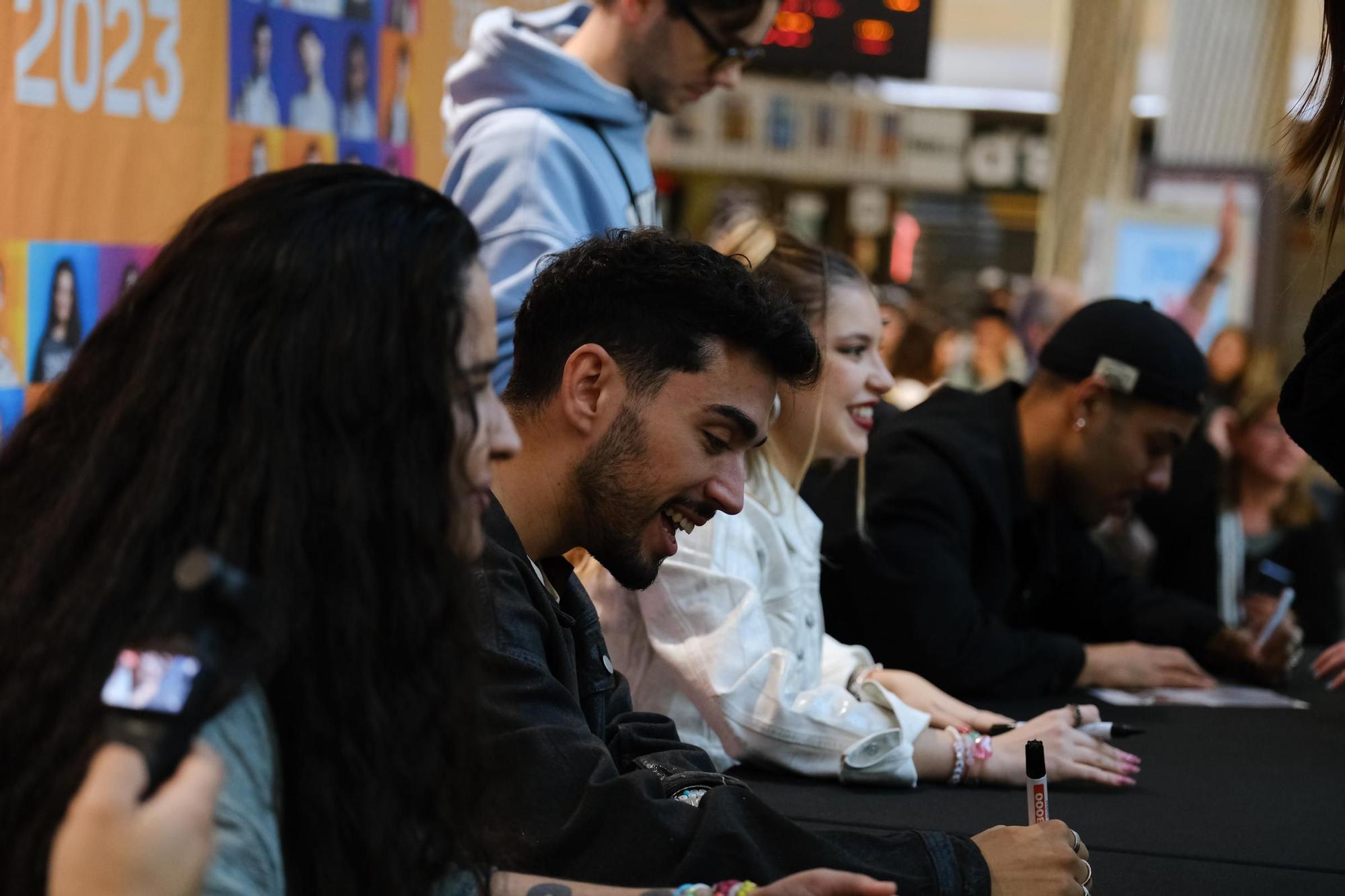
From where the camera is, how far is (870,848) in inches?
60.0

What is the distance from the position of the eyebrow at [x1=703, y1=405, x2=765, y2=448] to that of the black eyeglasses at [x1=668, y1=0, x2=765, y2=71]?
1157 millimetres

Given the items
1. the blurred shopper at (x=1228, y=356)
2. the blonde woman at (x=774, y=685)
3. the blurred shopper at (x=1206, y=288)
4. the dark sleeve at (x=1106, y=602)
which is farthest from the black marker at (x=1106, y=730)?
the blurred shopper at (x=1228, y=356)

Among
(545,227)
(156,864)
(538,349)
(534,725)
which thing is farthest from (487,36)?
(156,864)

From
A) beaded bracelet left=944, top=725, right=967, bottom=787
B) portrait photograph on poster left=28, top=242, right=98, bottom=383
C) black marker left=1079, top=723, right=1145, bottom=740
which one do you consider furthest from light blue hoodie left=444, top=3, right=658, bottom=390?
black marker left=1079, top=723, right=1145, bottom=740

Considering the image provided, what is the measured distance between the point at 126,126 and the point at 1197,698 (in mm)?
2095

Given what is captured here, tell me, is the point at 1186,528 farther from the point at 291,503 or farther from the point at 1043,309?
the point at 291,503

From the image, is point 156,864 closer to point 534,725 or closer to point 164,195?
point 534,725

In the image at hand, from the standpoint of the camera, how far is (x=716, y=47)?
2.66 m

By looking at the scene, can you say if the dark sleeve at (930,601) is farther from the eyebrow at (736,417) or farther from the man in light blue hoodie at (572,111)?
the eyebrow at (736,417)

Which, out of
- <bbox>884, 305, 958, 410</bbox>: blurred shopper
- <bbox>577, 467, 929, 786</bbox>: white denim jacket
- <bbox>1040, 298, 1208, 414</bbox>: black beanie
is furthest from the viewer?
<bbox>884, 305, 958, 410</bbox>: blurred shopper

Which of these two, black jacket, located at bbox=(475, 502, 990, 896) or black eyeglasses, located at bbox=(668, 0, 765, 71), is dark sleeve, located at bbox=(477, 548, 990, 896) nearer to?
black jacket, located at bbox=(475, 502, 990, 896)

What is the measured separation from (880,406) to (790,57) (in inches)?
86.3

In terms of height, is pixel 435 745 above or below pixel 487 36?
below

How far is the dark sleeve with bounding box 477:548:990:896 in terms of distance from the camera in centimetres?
144
